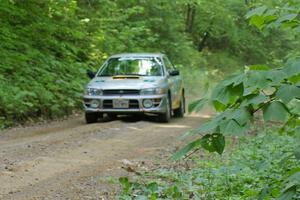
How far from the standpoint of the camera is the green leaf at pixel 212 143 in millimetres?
2646

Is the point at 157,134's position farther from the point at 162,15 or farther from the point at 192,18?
the point at 192,18

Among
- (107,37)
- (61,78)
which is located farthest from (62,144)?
(107,37)

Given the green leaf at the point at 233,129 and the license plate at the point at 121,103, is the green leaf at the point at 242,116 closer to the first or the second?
the green leaf at the point at 233,129

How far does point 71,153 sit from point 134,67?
5729 millimetres

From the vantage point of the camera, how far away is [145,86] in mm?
12938

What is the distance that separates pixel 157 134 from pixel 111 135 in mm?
1031

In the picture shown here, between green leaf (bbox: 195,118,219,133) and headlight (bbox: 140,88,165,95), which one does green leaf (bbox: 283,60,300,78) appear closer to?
green leaf (bbox: 195,118,219,133)

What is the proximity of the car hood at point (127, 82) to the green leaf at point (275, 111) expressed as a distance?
10.4 metres

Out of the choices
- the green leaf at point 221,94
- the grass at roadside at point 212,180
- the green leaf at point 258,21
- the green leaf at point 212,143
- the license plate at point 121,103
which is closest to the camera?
the green leaf at point 221,94

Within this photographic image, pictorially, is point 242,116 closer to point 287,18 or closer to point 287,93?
point 287,93

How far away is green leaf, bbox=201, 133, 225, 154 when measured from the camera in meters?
2.65

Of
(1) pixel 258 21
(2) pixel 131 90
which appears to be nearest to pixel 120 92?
(2) pixel 131 90

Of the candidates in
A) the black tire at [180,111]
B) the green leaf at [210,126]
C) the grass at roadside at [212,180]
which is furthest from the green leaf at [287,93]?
the black tire at [180,111]

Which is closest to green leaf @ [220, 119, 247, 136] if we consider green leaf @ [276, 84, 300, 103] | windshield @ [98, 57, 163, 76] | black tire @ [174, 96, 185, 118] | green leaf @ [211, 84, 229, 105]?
green leaf @ [211, 84, 229, 105]
